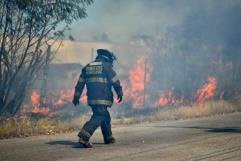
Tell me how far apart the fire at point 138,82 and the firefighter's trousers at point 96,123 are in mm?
16368

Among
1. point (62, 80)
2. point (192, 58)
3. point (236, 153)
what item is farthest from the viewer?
point (62, 80)

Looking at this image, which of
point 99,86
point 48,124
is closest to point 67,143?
point 99,86

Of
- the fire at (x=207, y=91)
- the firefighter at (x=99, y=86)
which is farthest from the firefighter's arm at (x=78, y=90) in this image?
the fire at (x=207, y=91)

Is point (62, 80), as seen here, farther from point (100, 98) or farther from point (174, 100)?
point (100, 98)

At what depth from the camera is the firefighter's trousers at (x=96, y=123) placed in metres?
7.81

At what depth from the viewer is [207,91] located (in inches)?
864

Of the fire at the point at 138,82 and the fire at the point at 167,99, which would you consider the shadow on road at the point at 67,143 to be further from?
the fire at the point at 138,82

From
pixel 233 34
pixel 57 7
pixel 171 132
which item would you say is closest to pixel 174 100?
pixel 233 34

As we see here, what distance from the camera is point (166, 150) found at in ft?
24.2

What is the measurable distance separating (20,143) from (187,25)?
21030mm

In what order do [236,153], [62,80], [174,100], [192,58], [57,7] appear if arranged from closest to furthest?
[236,153]
[57,7]
[174,100]
[192,58]
[62,80]

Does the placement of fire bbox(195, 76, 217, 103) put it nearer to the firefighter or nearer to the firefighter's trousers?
the firefighter's trousers

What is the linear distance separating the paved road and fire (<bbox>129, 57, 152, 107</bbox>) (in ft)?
50.2

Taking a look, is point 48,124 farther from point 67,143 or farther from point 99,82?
point 99,82
